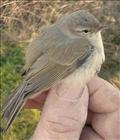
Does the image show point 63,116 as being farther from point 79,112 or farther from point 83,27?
point 83,27

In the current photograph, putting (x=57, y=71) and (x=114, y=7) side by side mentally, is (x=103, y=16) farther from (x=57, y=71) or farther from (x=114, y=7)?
(x=57, y=71)

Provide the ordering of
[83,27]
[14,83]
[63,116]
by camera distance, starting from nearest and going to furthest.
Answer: [63,116] → [83,27] → [14,83]

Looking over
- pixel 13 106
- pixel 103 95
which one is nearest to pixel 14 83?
pixel 13 106

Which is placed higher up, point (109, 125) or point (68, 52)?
point (68, 52)

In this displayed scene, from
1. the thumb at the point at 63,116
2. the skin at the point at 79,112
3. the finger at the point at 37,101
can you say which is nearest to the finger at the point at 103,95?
the skin at the point at 79,112

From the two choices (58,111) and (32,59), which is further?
(32,59)

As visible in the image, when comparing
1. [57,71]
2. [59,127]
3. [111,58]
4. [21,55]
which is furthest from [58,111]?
[111,58]

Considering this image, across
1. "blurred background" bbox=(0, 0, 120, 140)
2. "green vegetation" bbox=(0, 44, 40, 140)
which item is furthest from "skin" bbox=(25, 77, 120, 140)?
"blurred background" bbox=(0, 0, 120, 140)
